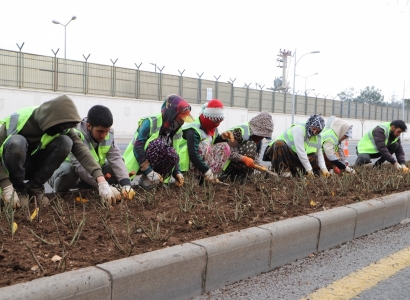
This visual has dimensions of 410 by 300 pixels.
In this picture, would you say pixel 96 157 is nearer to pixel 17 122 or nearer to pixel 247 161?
pixel 17 122

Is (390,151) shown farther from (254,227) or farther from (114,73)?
(114,73)

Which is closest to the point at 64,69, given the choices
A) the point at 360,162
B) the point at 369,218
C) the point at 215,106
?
the point at 360,162

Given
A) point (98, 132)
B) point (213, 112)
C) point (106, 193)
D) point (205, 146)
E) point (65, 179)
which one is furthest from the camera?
point (205, 146)

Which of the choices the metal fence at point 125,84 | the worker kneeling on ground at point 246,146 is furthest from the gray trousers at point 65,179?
the metal fence at point 125,84

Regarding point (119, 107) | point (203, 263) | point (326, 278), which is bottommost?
point (326, 278)

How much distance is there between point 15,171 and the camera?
3.65 meters

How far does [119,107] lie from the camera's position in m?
26.7

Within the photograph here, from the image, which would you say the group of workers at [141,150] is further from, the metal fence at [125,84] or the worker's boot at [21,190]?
the metal fence at [125,84]

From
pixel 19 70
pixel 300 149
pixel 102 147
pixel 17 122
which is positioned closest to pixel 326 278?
pixel 102 147

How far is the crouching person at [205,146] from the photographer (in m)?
5.14

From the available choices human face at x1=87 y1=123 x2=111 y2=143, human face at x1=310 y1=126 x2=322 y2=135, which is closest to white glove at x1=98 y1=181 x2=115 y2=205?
human face at x1=87 y1=123 x2=111 y2=143

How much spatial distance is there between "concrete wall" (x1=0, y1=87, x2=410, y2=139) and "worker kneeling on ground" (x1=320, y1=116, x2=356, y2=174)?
18432mm

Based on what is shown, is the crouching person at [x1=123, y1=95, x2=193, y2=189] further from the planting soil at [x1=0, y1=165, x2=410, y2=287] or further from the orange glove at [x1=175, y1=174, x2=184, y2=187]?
the planting soil at [x1=0, y1=165, x2=410, y2=287]

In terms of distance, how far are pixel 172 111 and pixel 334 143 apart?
130 inches
